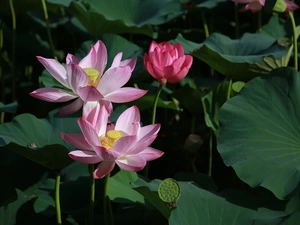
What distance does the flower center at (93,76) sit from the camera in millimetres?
1240

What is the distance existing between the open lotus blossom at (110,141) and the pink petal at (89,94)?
19 mm

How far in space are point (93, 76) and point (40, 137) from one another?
1.14 feet

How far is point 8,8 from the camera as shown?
2.20 metres

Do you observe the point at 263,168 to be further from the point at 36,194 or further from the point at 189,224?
the point at 36,194

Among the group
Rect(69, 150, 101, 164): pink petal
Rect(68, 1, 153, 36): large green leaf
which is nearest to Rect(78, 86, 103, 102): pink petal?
Rect(69, 150, 101, 164): pink petal

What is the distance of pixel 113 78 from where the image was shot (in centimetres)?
120

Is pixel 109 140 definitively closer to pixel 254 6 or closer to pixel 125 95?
pixel 125 95

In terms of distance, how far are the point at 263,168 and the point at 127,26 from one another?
0.87m

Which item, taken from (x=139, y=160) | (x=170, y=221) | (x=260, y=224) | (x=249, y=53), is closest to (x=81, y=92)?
(x=139, y=160)

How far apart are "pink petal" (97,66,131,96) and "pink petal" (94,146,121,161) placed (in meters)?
0.14

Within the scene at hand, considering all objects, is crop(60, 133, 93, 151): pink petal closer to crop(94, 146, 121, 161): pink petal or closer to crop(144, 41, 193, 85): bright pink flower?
crop(94, 146, 121, 161): pink petal

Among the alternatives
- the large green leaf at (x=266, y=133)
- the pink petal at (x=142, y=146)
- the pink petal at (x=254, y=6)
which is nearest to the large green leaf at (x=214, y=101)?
the large green leaf at (x=266, y=133)

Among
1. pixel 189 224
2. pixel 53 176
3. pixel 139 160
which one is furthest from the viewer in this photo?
pixel 53 176

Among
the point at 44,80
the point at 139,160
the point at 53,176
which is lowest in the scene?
the point at 53,176
